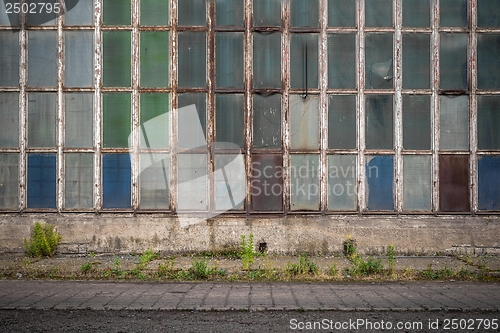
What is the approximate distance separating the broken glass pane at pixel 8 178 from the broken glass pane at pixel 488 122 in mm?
9482

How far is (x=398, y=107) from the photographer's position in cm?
1166

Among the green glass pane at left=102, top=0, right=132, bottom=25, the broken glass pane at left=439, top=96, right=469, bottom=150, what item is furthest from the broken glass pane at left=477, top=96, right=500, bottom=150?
the green glass pane at left=102, top=0, right=132, bottom=25

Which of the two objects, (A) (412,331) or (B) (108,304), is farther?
(B) (108,304)

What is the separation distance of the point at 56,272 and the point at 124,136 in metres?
3.12

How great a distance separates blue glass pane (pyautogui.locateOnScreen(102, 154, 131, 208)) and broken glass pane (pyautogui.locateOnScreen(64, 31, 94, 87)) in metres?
1.62

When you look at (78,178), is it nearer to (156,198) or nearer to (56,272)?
(156,198)

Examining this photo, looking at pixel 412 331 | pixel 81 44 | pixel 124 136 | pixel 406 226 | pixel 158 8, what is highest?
pixel 158 8

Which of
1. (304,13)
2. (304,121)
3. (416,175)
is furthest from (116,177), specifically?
(416,175)

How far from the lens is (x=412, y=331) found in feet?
20.3

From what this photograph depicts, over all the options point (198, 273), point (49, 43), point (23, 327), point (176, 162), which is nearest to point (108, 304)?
point (23, 327)

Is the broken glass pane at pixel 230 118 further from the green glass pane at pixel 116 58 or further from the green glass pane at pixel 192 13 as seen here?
the green glass pane at pixel 116 58

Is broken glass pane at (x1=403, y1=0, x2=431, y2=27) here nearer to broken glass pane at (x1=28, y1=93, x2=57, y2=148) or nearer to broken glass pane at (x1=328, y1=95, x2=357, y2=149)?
broken glass pane at (x1=328, y1=95, x2=357, y2=149)

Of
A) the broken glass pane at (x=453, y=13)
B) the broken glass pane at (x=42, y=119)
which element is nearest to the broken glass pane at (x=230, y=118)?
the broken glass pane at (x=42, y=119)

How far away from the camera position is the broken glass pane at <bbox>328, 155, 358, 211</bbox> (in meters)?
11.6
